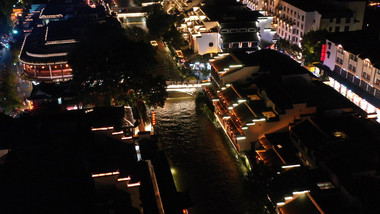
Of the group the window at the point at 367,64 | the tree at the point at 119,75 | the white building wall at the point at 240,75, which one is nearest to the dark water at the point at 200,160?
the tree at the point at 119,75

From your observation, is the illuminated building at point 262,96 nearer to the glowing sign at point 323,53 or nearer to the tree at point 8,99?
the glowing sign at point 323,53

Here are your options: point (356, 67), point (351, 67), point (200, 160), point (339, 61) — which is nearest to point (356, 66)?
point (356, 67)

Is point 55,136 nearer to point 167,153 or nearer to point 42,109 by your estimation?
point 167,153

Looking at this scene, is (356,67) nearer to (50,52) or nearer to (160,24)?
(160,24)

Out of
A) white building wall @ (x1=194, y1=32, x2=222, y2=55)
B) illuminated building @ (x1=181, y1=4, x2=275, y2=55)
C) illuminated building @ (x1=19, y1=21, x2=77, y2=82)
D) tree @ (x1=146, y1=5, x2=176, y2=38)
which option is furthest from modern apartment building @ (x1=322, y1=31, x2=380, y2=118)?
illuminated building @ (x1=19, y1=21, x2=77, y2=82)

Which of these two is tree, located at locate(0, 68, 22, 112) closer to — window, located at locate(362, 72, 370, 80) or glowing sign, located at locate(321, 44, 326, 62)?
glowing sign, located at locate(321, 44, 326, 62)
